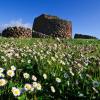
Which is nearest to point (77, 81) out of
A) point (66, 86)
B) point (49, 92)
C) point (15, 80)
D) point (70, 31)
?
point (66, 86)

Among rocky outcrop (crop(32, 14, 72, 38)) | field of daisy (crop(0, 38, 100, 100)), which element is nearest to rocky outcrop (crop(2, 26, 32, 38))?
rocky outcrop (crop(32, 14, 72, 38))

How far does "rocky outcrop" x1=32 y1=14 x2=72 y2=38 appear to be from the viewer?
1463 inches

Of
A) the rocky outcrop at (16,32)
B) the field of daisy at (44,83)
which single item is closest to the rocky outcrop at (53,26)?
the rocky outcrop at (16,32)

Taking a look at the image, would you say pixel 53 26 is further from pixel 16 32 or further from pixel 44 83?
pixel 44 83

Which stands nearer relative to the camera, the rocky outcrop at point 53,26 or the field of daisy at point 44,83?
the field of daisy at point 44,83

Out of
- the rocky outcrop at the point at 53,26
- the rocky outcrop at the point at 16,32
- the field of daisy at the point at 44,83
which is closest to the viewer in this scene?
the field of daisy at the point at 44,83

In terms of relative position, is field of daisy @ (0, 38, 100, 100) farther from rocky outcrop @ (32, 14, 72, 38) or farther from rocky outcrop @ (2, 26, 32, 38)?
rocky outcrop @ (32, 14, 72, 38)

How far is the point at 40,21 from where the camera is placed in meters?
41.2

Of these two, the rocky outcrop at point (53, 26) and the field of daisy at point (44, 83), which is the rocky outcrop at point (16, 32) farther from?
the field of daisy at point (44, 83)

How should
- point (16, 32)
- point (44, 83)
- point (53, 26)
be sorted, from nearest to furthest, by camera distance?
point (44, 83) < point (16, 32) < point (53, 26)

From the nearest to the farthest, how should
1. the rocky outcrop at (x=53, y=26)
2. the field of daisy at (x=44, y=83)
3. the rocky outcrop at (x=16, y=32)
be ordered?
the field of daisy at (x=44, y=83), the rocky outcrop at (x=16, y=32), the rocky outcrop at (x=53, y=26)

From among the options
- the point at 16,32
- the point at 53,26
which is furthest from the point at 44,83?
the point at 53,26

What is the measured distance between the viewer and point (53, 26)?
128 feet

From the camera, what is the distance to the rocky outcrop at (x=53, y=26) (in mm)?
37156
